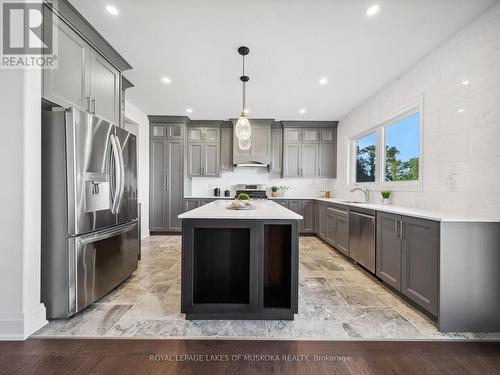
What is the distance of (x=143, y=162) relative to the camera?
4.91 m

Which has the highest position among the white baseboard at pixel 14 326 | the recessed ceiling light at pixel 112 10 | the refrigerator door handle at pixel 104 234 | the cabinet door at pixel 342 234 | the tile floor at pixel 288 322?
the recessed ceiling light at pixel 112 10

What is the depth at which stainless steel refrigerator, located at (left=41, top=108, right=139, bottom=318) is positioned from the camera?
186cm

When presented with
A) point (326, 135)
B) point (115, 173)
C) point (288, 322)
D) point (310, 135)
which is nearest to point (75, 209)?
point (115, 173)

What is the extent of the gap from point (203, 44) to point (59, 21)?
129 cm

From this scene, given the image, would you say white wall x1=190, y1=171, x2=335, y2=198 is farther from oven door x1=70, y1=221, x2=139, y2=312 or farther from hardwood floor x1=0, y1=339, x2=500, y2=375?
hardwood floor x1=0, y1=339, x2=500, y2=375

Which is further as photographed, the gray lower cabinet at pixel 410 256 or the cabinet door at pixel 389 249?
the cabinet door at pixel 389 249

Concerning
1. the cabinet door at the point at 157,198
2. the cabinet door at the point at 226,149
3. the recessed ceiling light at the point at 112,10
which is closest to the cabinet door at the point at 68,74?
the recessed ceiling light at the point at 112,10

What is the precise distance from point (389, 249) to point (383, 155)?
6.22 ft

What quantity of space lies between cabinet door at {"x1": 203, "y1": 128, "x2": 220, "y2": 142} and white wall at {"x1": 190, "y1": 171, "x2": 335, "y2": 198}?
2.99ft

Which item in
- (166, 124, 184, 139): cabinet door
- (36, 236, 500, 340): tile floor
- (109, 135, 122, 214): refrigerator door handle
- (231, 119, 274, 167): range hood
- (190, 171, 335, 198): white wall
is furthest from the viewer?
(190, 171, 335, 198): white wall

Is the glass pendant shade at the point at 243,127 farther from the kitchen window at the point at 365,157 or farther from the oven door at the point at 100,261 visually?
the kitchen window at the point at 365,157

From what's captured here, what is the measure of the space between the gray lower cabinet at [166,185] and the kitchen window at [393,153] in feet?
12.8

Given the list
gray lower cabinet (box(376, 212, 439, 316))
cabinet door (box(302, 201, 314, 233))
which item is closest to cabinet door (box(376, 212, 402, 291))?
gray lower cabinet (box(376, 212, 439, 316))

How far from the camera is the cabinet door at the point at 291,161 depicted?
18.3ft
